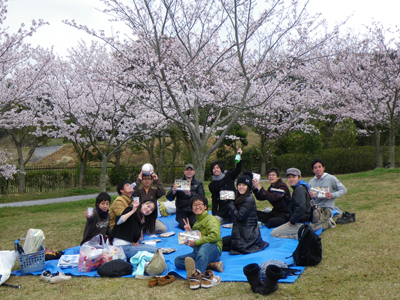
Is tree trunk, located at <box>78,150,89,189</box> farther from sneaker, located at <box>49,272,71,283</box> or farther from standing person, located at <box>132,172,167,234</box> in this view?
sneaker, located at <box>49,272,71,283</box>

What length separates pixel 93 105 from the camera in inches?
511

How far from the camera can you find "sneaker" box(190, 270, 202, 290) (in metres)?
3.72

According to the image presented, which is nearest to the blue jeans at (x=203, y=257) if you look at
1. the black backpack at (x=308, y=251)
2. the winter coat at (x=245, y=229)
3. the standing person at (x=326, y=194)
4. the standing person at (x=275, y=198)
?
the winter coat at (x=245, y=229)

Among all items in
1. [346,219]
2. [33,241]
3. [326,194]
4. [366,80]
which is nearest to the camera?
[33,241]

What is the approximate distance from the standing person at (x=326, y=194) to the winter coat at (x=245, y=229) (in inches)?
59.7

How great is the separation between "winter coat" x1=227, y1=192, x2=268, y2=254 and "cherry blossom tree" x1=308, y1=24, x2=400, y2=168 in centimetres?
1095

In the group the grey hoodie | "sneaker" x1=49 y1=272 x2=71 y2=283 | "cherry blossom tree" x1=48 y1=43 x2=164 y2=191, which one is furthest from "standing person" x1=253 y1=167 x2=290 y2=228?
"cherry blossom tree" x1=48 y1=43 x2=164 y2=191

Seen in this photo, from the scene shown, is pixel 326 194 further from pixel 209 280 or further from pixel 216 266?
pixel 209 280

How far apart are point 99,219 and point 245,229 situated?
2245 millimetres

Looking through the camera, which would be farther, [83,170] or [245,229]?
[83,170]

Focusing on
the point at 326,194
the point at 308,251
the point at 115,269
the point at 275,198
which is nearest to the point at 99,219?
the point at 115,269

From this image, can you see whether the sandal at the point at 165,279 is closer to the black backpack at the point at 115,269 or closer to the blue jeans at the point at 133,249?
the black backpack at the point at 115,269

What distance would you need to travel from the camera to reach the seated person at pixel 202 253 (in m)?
3.80

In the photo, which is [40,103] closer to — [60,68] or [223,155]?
[60,68]
